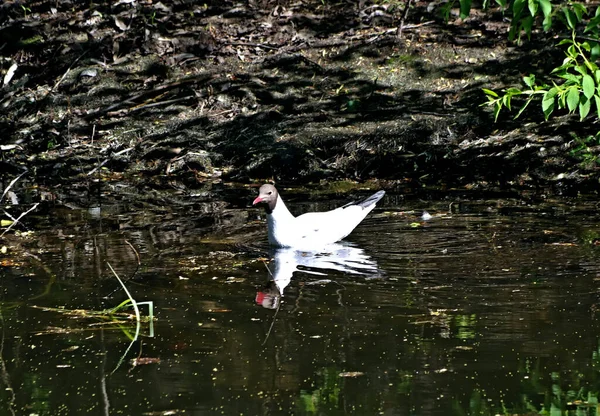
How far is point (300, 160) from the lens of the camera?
470 inches

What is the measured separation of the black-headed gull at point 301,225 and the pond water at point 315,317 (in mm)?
152

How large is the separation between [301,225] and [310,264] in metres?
0.76

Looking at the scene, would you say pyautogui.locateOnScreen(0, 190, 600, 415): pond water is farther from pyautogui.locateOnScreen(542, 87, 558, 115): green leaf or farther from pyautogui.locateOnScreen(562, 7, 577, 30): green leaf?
pyautogui.locateOnScreen(562, 7, 577, 30): green leaf

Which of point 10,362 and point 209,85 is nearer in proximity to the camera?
point 10,362

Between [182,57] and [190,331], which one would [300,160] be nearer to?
[182,57]

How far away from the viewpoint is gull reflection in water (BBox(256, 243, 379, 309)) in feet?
24.2

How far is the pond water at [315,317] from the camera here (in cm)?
529

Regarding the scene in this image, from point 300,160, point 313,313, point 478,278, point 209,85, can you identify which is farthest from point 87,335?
point 209,85

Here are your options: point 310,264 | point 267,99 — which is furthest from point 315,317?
point 267,99

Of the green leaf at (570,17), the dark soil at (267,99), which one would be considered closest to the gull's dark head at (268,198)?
the dark soil at (267,99)

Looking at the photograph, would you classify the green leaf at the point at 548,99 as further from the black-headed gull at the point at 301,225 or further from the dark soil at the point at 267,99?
the dark soil at the point at 267,99

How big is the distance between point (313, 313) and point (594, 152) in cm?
544

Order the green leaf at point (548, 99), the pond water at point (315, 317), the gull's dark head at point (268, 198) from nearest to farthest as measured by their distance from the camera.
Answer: the pond water at point (315, 317), the green leaf at point (548, 99), the gull's dark head at point (268, 198)

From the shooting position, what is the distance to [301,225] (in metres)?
9.14
